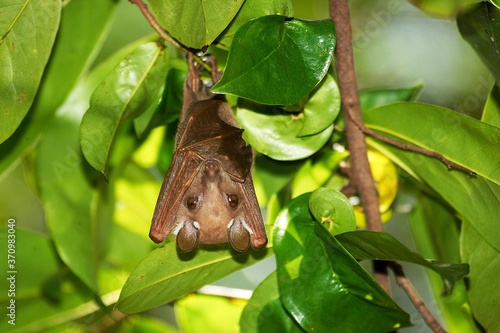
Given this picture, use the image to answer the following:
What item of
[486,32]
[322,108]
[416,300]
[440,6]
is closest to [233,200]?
[322,108]

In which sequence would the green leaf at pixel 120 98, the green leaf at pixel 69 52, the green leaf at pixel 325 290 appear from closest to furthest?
the green leaf at pixel 325 290
the green leaf at pixel 120 98
the green leaf at pixel 69 52

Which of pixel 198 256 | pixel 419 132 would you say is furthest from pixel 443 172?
pixel 198 256

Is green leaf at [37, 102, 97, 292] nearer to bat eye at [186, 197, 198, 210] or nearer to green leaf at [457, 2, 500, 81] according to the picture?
bat eye at [186, 197, 198, 210]

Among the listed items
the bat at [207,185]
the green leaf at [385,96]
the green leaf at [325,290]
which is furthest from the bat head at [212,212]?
the green leaf at [385,96]

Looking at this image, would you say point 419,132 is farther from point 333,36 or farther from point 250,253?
Result: point 250,253

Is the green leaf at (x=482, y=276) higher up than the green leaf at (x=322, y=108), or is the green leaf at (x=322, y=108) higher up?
the green leaf at (x=322, y=108)

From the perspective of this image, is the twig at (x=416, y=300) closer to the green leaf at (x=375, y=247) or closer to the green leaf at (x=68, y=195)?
the green leaf at (x=375, y=247)
